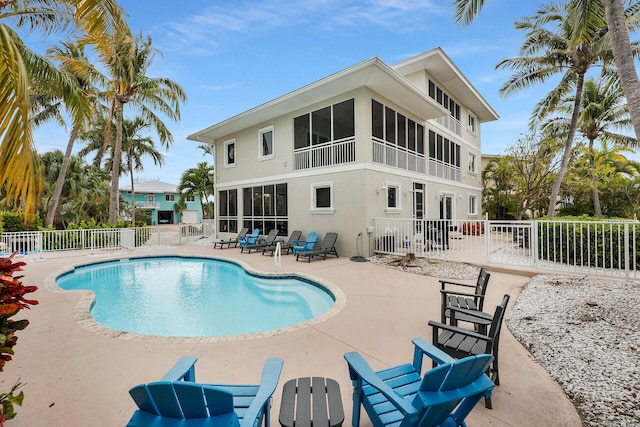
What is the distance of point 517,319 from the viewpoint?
15.6 ft

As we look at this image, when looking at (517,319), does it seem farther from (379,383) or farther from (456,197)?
(456,197)

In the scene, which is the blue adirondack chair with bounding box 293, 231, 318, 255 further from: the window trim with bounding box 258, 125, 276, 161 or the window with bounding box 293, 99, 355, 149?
the window trim with bounding box 258, 125, 276, 161

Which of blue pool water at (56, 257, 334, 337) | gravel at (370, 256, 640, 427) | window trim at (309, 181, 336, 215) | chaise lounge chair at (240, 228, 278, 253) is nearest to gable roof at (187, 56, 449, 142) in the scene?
window trim at (309, 181, 336, 215)

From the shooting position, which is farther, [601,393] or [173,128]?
[173,128]

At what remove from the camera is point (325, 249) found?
10984 millimetres

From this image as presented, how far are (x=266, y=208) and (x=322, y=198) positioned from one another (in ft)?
12.4

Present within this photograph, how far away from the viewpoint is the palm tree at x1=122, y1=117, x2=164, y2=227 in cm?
2278

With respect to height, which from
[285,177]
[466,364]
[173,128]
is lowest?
[466,364]

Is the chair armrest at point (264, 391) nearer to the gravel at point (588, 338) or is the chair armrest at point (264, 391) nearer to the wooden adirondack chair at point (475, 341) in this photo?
the wooden adirondack chair at point (475, 341)

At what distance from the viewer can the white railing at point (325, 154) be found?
11.6 metres

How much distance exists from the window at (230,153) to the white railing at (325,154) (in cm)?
534

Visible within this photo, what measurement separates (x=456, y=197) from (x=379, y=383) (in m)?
18.2

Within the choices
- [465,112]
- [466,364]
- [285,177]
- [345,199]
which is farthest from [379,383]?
[465,112]

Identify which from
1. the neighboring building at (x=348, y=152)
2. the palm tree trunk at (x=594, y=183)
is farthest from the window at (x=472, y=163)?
the palm tree trunk at (x=594, y=183)
